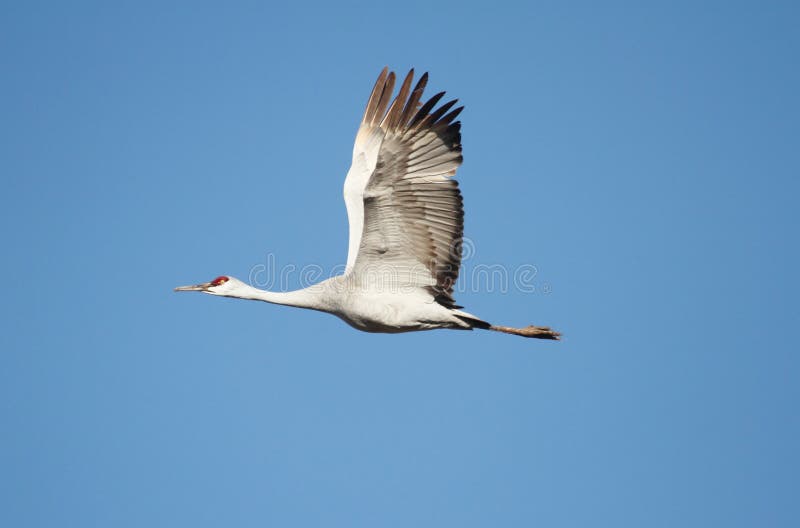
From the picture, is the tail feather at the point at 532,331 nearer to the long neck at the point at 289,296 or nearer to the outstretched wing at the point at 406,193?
the outstretched wing at the point at 406,193

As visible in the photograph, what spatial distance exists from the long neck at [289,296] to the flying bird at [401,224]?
0.5 inches

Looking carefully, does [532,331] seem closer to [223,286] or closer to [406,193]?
[406,193]

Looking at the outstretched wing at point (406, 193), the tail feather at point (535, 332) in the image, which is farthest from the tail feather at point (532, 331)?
the outstretched wing at point (406, 193)

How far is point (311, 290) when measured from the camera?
11.2m

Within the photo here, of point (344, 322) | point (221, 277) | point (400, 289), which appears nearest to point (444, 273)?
point (400, 289)

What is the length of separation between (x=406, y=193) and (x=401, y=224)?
1.24 ft

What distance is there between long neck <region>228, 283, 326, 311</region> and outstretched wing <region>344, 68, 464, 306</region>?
57 centimetres

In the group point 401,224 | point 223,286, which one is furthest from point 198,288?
point 401,224

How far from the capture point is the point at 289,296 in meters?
11.3

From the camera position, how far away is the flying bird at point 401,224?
10.4 m

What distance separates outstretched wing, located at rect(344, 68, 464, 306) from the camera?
10328 millimetres

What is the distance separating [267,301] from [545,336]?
3461 millimetres

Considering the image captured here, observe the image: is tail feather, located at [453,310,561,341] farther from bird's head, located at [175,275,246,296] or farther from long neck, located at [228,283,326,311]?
bird's head, located at [175,275,246,296]

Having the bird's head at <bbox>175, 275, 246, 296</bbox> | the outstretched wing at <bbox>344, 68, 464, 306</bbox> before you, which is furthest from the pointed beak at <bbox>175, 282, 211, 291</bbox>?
the outstretched wing at <bbox>344, 68, 464, 306</bbox>
